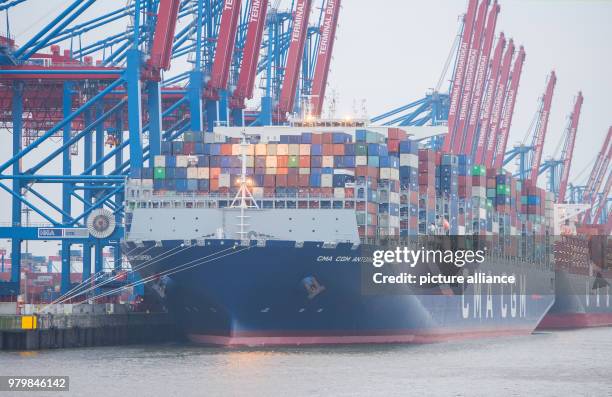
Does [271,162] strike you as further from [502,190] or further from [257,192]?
[502,190]

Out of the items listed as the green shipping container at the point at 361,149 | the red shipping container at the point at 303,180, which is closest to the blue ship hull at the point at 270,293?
the red shipping container at the point at 303,180

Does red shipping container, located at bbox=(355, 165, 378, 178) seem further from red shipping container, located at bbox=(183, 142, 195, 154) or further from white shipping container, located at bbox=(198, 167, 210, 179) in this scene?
red shipping container, located at bbox=(183, 142, 195, 154)

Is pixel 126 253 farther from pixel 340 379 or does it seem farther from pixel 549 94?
pixel 549 94

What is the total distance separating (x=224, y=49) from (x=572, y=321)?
50730 mm

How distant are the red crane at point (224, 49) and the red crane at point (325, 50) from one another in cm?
1890

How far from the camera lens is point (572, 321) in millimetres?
124500

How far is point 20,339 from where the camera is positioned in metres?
65.9

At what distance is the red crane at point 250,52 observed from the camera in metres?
92.7

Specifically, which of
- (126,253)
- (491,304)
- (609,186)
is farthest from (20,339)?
(609,186)

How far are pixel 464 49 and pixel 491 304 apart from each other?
37.4 meters

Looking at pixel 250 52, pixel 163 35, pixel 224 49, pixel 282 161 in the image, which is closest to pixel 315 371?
pixel 282 161

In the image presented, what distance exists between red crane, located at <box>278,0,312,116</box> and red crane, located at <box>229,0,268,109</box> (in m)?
7.04

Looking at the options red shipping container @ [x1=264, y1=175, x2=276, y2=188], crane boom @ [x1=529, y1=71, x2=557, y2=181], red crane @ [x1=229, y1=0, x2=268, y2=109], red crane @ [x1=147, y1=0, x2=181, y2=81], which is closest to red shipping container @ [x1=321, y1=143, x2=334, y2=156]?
red shipping container @ [x1=264, y1=175, x2=276, y2=188]

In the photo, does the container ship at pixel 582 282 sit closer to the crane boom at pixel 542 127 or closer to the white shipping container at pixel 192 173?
the crane boom at pixel 542 127
